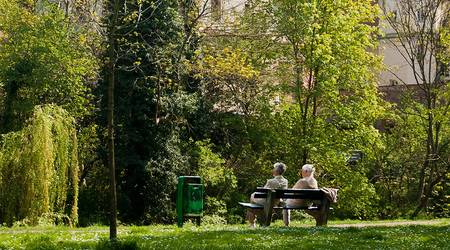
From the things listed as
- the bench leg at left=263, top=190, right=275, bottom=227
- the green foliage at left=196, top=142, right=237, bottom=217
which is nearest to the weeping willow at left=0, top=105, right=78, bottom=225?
the green foliage at left=196, top=142, right=237, bottom=217

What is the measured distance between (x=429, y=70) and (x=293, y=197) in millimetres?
21949

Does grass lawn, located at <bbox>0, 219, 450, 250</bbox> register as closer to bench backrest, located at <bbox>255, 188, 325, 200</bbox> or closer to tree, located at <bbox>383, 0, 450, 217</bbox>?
bench backrest, located at <bbox>255, 188, 325, 200</bbox>

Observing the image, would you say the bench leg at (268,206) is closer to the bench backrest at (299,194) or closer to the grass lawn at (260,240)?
the bench backrest at (299,194)

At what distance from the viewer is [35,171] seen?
74.7 ft

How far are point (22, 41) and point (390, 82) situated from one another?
2524cm

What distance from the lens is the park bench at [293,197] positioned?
15578 millimetres

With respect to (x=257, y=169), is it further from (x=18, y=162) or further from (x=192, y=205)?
(x=192, y=205)

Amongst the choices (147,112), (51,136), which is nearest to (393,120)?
(147,112)

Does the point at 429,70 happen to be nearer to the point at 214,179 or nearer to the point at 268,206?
the point at 214,179

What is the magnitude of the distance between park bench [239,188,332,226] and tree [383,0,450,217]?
18660 millimetres

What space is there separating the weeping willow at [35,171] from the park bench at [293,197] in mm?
8742

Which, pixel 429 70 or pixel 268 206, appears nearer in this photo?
pixel 268 206

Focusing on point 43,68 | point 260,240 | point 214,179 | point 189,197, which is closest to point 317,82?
point 214,179

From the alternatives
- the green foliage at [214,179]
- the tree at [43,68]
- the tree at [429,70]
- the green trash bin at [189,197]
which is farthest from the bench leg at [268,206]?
the tree at [429,70]
